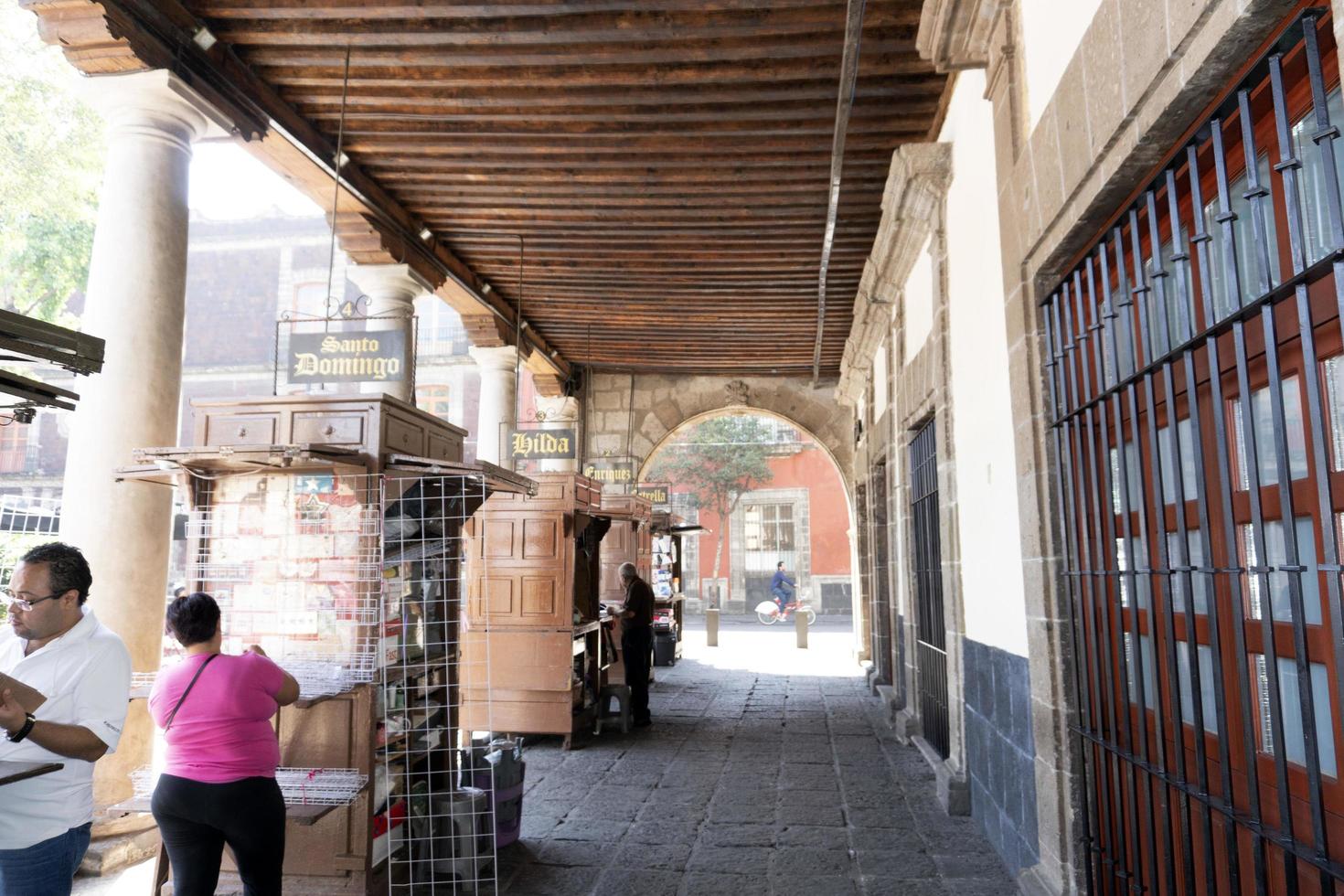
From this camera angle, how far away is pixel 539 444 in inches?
332

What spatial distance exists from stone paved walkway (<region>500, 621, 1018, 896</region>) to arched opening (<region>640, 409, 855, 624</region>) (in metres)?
15.1

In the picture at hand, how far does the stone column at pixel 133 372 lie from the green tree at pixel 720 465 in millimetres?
18752

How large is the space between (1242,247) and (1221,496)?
0.59 meters

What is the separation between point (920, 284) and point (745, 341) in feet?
14.8

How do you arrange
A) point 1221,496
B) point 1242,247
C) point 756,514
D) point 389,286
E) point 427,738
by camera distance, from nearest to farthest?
1. point 1242,247
2. point 1221,496
3. point 427,738
4. point 389,286
5. point 756,514

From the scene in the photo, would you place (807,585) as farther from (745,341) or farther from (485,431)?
(485,431)

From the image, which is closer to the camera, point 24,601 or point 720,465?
point 24,601

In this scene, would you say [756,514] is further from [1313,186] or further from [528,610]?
[1313,186]

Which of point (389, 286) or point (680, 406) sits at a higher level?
point (680, 406)

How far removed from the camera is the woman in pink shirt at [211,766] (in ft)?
7.98

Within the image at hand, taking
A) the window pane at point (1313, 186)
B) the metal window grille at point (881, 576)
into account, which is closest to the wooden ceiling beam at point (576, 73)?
the window pane at point (1313, 186)

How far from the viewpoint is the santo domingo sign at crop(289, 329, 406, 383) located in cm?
430

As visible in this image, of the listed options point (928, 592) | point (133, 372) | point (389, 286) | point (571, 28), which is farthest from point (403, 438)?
point (928, 592)

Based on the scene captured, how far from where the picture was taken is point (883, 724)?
23.4ft
